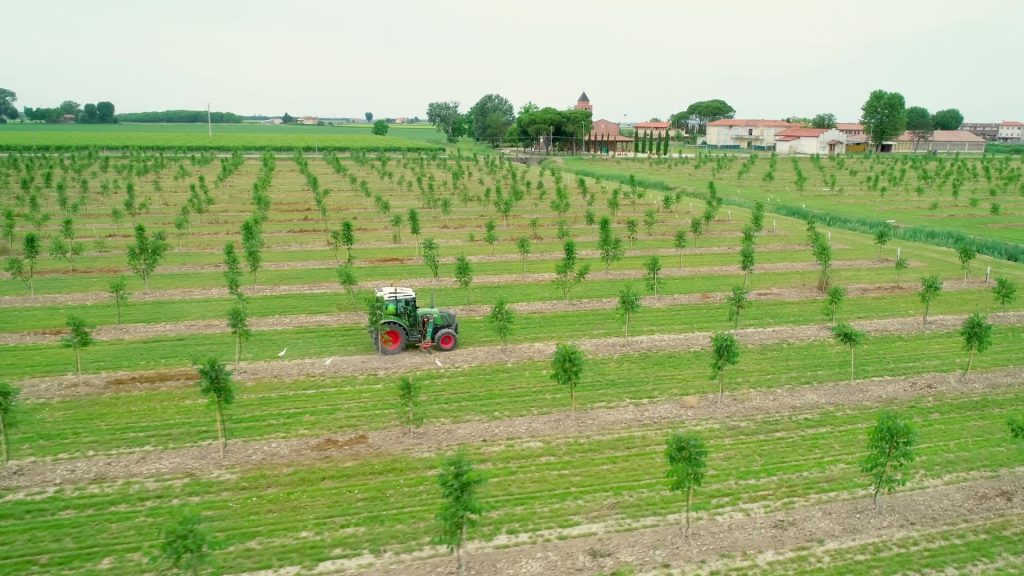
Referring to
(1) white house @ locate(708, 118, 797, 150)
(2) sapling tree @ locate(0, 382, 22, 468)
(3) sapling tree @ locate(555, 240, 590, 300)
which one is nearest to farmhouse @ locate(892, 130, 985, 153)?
(1) white house @ locate(708, 118, 797, 150)

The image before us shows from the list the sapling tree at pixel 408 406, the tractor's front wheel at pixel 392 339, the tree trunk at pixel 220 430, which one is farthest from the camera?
the tractor's front wheel at pixel 392 339

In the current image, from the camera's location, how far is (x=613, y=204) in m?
52.5

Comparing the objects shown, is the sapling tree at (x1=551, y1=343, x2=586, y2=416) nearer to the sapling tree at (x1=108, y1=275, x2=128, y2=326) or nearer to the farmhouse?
the sapling tree at (x1=108, y1=275, x2=128, y2=326)

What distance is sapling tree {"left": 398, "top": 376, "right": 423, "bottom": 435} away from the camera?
17.2m

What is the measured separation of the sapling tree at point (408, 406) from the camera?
56.3 ft

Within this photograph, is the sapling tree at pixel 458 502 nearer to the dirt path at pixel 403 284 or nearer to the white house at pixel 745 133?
the dirt path at pixel 403 284

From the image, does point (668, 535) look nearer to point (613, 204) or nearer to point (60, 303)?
point (60, 303)

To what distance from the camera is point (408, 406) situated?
695 inches

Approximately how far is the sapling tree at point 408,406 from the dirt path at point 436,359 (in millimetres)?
3613

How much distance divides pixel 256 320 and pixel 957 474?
2280 centimetres

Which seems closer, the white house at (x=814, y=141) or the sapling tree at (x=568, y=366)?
the sapling tree at (x=568, y=366)

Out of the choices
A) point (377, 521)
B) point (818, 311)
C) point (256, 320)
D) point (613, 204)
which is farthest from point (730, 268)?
point (377, 521)

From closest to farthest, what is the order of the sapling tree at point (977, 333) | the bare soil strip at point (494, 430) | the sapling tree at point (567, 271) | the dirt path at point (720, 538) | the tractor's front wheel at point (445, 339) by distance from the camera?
the dirt path at point (720, 538), the bare soil strip at point (494, 430), the sapling tree at point (977, 333), the tractor's front wheel at point (445, 339), the sapling tree at point (567, 271)

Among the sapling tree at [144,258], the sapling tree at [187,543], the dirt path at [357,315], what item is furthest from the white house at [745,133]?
the sapling tree at [187,543]
